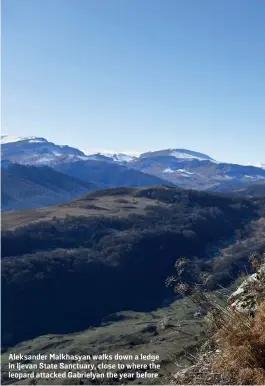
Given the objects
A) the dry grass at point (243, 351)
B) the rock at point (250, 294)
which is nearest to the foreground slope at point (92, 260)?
the rock at point (250, 294)

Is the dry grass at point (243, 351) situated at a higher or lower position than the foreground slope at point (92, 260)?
higher

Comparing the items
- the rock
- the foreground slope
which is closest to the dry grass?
the rock

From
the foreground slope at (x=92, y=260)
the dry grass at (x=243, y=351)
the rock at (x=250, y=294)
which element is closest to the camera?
the dry grass at (x=243, y=351)

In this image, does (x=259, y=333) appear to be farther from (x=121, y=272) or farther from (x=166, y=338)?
(x=121, y=272)

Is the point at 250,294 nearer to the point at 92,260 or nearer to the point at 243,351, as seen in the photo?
the point at 243,351

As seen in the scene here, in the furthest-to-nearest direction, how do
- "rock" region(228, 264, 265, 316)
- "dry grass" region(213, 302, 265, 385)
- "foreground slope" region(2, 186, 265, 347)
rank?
"foreground slope" region(2, 186, 265, 347), "rock" region(228, 264, 265, 316), "dry grass" region(213, 302, 265, 385)

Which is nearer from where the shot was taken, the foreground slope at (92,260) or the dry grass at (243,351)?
the dry grass at (243,351)

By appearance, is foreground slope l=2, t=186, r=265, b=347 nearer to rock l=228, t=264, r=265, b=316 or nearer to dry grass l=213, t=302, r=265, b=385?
rock l=228, t=264, r=265, b=316

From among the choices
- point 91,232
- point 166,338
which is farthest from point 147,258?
point 166,338

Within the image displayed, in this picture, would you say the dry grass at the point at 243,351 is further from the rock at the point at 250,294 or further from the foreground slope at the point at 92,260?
the foreground slope at the point at 92,260

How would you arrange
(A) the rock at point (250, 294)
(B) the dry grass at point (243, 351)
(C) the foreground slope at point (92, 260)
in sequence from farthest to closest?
(C) the foreground slope at point (92, 260)
(A) the rock at point (250, 294)
(B) the dry grass at point (243, 351)

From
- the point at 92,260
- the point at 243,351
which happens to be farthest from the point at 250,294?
the point at 92,260
